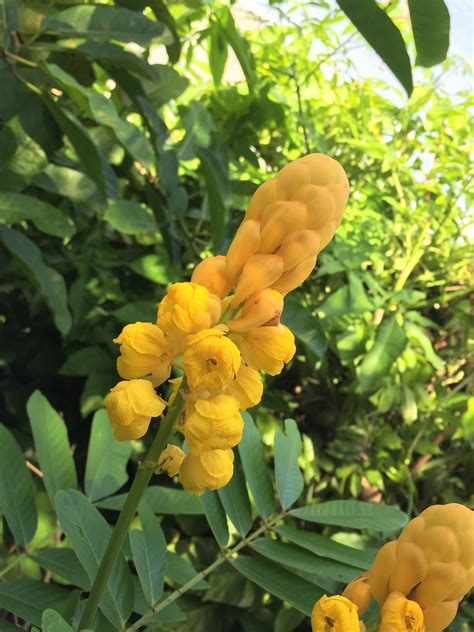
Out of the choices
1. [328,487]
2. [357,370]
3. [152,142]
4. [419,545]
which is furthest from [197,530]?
[419,545]

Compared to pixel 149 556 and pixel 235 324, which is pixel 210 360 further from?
pixel 149 556

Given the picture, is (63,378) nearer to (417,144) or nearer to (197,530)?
(197,530)

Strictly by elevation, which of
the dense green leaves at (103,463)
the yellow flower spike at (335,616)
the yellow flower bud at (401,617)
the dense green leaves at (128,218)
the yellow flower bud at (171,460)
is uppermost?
the yellow flower bud at (171,460)

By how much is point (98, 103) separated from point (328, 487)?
2.83ft

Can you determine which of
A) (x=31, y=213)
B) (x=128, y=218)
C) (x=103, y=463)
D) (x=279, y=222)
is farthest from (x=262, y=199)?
(x=128, y=218)

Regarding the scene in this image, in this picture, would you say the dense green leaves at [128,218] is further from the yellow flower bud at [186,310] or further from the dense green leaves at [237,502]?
the yellow flower bud at [186,310]

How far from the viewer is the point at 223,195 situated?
3.27 ft

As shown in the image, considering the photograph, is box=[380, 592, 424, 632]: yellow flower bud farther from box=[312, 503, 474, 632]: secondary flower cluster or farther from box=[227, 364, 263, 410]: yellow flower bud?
box=[227, 364, 263, 410]: yellow flower bud

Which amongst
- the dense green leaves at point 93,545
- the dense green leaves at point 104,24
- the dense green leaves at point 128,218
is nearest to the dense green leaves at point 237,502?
the dense green leaves at point 93,545

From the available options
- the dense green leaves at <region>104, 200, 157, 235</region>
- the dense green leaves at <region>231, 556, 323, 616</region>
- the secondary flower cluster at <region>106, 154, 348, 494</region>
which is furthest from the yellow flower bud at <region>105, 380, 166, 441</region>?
the dense green leaves at <region>104, 200, 157, 235</region>

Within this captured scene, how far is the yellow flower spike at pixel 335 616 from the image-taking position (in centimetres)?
33

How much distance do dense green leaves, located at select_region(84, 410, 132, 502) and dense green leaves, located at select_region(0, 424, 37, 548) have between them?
0.09 metres

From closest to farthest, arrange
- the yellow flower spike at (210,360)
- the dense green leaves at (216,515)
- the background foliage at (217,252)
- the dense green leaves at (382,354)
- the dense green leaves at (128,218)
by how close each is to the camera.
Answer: the yellow flower spike at (210,360) < the dense green leaves at (216,515) < the background foliage at (217,252) < the dense green leaves at (128,218) < the dense green leaves at (382,354)

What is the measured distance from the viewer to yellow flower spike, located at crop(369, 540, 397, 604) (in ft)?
1.25
